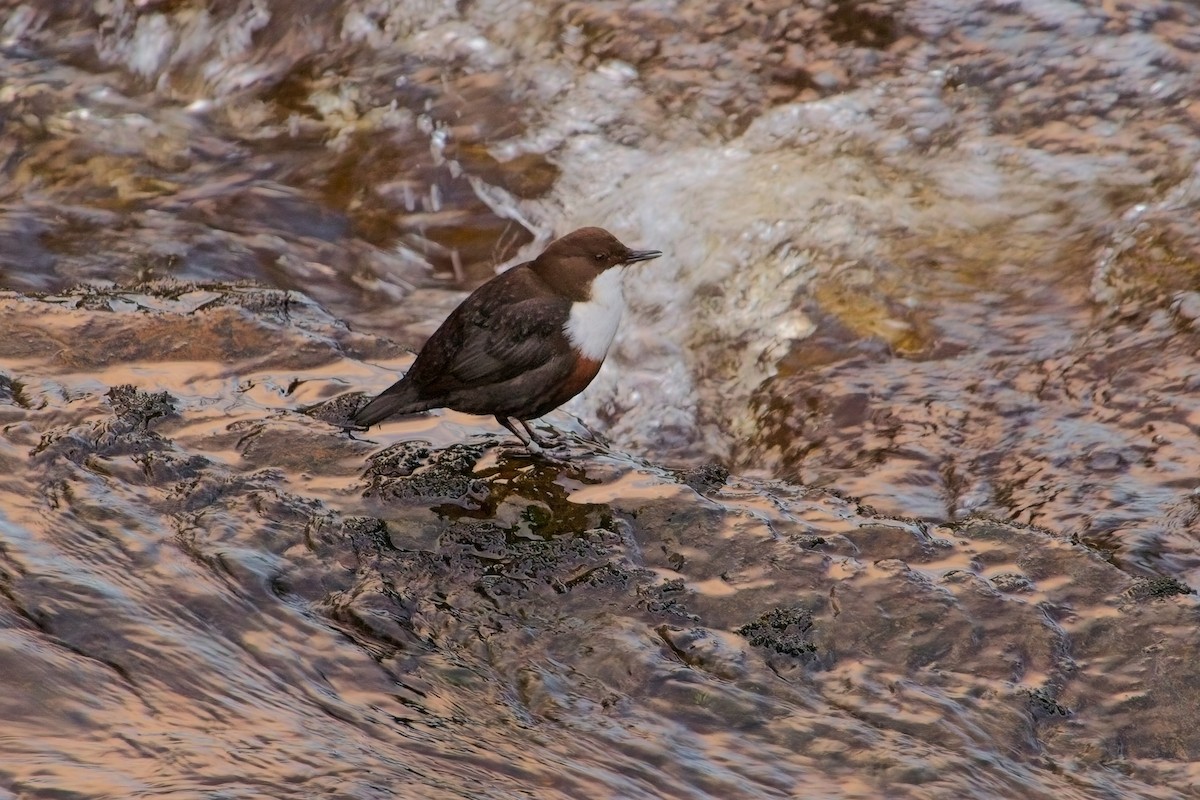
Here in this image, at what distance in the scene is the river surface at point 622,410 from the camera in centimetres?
304

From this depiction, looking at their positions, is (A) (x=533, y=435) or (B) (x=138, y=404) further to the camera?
(A) (x=533, y=435)

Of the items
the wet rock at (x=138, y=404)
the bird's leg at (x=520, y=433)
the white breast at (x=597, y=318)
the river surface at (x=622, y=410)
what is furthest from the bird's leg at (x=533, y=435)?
the wet rock at (x=138, y=404)

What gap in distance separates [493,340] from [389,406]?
16.4 inches

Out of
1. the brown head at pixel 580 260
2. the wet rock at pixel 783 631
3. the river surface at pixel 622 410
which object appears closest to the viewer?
the river surface at pixel 622 410

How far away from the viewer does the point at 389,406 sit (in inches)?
164

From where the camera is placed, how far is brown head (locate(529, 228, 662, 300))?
14.9ft

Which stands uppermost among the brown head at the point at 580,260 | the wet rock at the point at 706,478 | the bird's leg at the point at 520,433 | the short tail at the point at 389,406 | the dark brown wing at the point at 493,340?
the brown head at the point at 580,260

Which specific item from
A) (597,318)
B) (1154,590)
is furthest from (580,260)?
(1154,590)

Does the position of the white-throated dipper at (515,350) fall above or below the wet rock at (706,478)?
above

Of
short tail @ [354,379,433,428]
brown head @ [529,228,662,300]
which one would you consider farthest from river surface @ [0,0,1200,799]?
brown head @ [529,228,662,300]

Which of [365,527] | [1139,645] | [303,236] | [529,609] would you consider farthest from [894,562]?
[303,236]

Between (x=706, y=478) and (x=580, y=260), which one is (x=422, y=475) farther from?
(x=580, y=260)

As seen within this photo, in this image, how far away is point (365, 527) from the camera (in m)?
3.68

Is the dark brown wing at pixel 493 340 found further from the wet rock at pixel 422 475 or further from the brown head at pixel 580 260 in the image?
the wet rock at pixel 422 475
